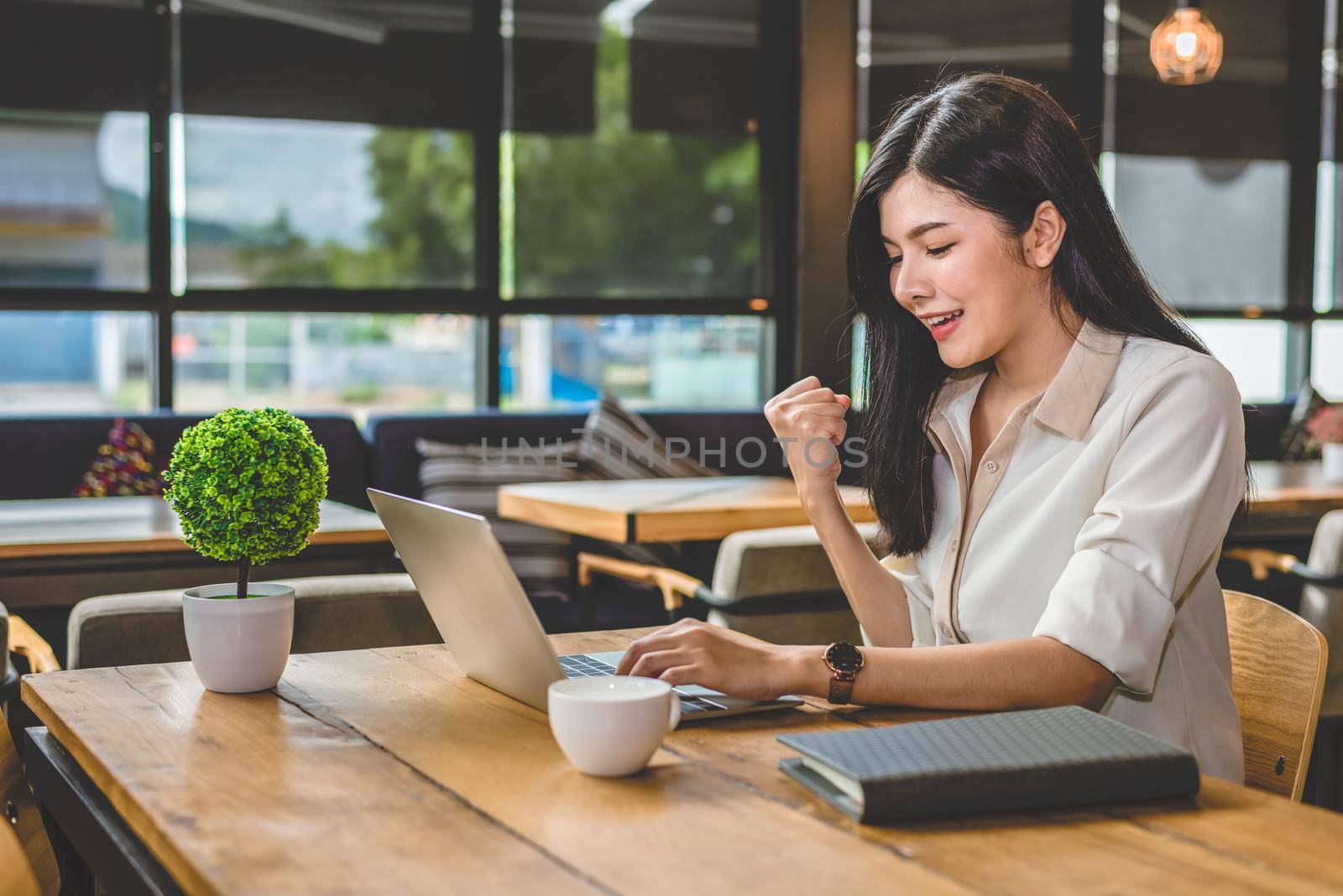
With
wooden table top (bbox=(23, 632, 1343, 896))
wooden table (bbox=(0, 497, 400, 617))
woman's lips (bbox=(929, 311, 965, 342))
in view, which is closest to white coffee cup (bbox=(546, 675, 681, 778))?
wooden table top (bbox=(23, 632, 1343, 896))

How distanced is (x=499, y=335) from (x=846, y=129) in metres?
1.64

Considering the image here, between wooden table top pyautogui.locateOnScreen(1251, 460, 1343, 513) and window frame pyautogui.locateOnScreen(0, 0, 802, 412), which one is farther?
window frame pyautogui.locateOnScreen(0, 0, 802, 412)

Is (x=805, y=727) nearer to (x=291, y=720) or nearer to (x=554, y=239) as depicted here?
(x=291, y=720)

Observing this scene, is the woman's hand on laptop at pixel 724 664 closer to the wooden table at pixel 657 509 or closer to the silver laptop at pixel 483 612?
the silver laptop at pixel 483 612

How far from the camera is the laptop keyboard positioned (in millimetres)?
1254

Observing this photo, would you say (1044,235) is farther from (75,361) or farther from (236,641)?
(75,361)

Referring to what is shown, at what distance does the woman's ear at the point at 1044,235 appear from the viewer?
154 centimetres

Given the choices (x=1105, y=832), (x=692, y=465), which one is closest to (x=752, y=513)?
(x=692, y=465)

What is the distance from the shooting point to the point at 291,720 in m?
1.24

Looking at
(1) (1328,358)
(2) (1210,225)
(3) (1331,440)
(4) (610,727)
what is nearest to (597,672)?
(4) (610,727)

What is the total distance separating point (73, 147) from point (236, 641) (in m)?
3.91

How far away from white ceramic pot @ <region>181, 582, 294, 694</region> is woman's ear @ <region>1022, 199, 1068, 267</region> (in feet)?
3.07

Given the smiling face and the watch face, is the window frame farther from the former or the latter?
the watch face

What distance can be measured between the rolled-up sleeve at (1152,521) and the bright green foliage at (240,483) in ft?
2.51
